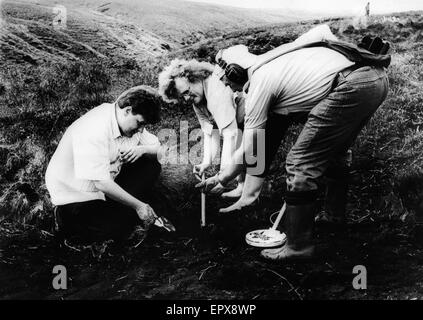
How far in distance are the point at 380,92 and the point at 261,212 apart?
137 cm

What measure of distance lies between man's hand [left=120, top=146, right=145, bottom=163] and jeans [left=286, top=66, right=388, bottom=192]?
1292 mm

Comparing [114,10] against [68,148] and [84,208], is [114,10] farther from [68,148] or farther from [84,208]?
[84,208]

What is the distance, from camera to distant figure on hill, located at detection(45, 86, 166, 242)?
12.5ft

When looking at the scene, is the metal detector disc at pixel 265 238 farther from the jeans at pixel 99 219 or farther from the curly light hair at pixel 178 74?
the curly light hair at pixel 178 74

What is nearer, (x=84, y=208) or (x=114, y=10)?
(x=84, y=208)

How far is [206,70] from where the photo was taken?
3.99 m

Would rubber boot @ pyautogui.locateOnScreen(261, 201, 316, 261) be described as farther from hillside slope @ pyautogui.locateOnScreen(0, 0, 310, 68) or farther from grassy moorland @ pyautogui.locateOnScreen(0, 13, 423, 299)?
hillside slope @ pyautogui.locateOnScreen(0, 0, 310, 68)

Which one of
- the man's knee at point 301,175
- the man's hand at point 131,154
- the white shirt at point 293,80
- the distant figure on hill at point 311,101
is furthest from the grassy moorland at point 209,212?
the white shirt at point 293,80

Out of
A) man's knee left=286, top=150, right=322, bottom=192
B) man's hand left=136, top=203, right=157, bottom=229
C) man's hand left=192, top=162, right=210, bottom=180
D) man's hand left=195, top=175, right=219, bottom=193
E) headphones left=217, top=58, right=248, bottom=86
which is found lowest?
man's hand left=136, top=203, right=157, bottom=229

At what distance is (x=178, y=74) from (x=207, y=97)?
31 centimetres

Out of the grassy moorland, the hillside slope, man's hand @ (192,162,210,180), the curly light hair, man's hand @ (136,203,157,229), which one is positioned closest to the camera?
the grassy moorland

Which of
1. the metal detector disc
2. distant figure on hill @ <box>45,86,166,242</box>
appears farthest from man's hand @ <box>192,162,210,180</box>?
the metal detector disc

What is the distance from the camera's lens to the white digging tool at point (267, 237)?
3717 millimetres

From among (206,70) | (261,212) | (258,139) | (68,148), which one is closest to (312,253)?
(261,212)
